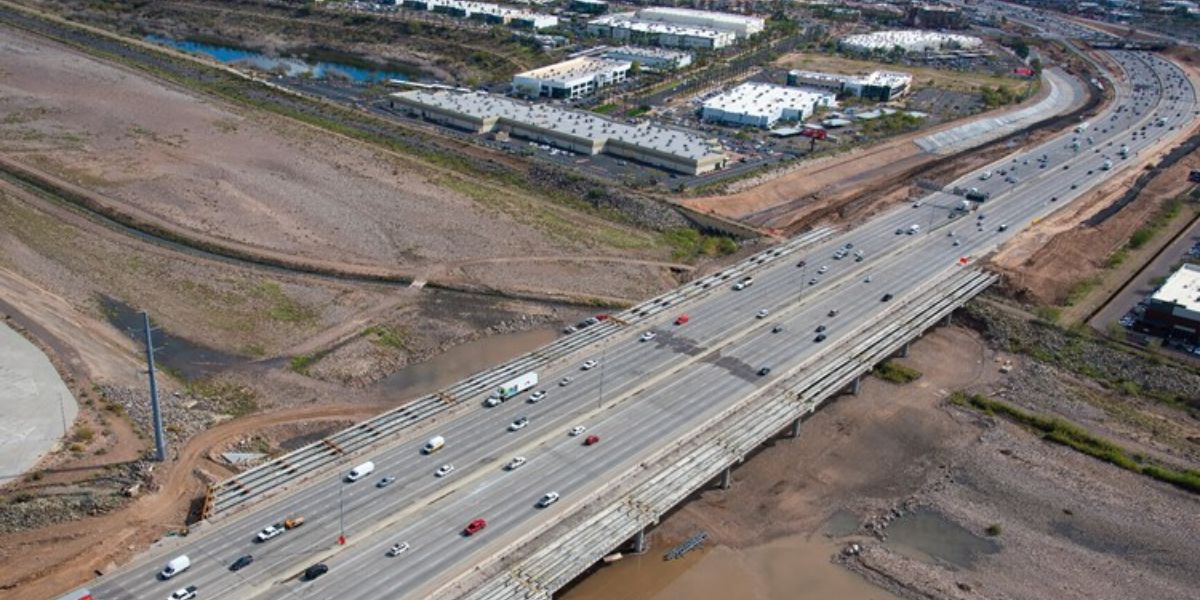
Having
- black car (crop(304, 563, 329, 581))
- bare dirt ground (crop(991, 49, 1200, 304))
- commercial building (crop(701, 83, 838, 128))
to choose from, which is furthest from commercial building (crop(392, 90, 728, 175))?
→ black car (crop(304, 563, 329, 581))

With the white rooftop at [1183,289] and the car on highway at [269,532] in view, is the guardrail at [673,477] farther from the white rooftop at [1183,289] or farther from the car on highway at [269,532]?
the white rooftop at [1183,289]

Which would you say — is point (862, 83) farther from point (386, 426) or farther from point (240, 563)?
point (240, 563)

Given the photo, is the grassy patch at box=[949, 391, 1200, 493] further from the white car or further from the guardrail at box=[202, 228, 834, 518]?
the white car

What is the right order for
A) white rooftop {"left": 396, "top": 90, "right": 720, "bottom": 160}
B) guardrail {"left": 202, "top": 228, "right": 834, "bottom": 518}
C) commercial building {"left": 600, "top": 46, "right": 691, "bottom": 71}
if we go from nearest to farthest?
guardrail {"left": 202, "top": 228, "right": 834, "bottom": 518}
white rooftop {"left": 396, "top": 90, "right": 720, "bottom": 160}
commercial building {"left": 600, "top": 46, "right": 691, "bottom": 71}

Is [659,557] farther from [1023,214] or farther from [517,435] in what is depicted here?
[1023,214]

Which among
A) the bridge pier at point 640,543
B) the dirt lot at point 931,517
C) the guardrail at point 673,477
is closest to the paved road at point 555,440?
the guardrail at point 673,477

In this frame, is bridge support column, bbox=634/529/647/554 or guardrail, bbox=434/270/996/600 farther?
bridge support column, bbox=634/529/647/554

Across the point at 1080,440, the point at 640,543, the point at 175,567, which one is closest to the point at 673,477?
the point at 640,543
